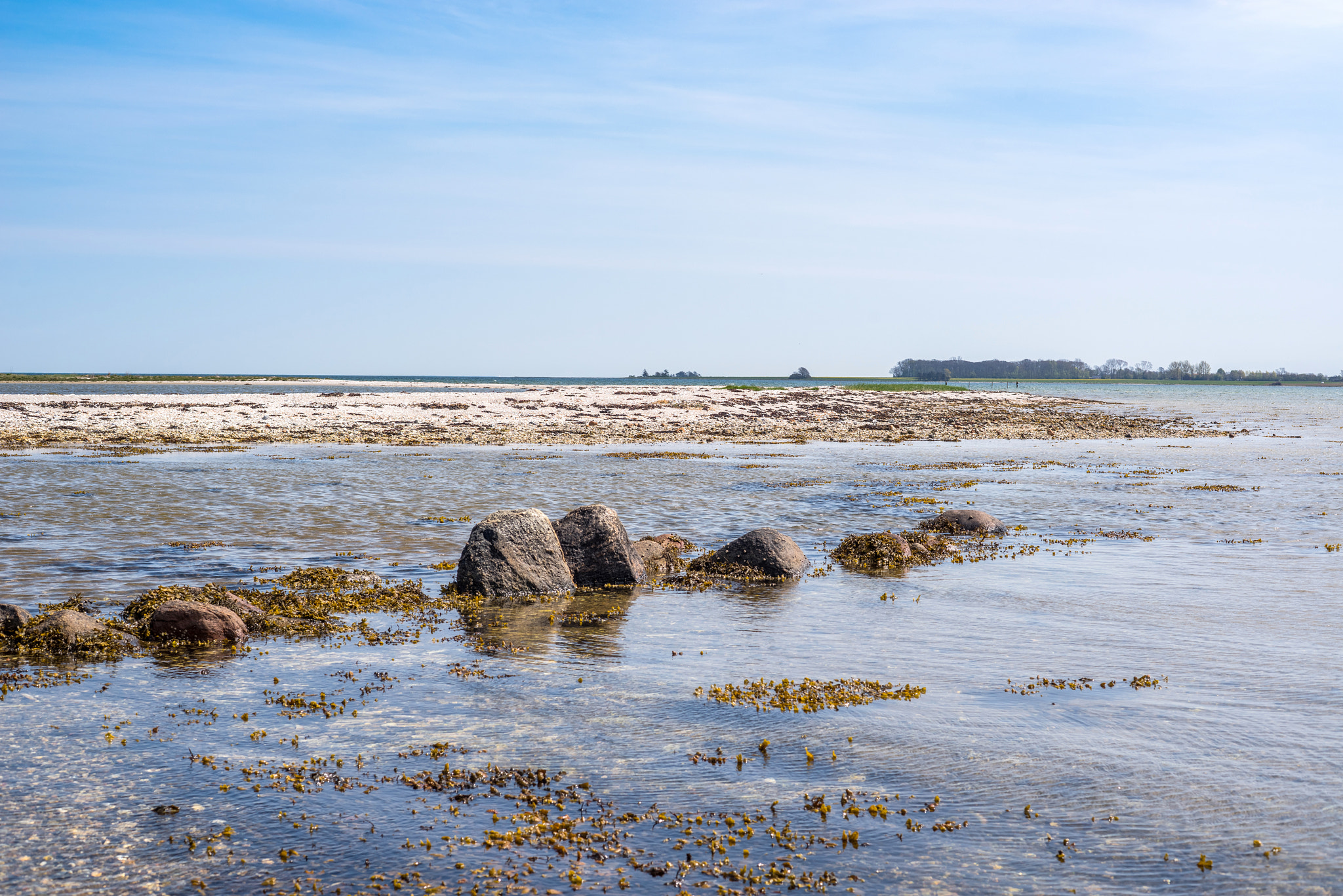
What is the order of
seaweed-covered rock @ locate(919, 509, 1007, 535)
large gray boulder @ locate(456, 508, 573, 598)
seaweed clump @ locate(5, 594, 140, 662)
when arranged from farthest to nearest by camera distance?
seaweed-covered rock @ locate(919, 509, 1007, 535)
large gray boulder @ locate(456, 508, 573, 598)
seaweed clump @ locate(5, 594, 140, 662)

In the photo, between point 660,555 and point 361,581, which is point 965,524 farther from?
point 361,581

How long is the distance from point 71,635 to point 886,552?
1430cm

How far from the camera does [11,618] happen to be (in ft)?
39.8

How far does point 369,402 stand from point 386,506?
153 feet

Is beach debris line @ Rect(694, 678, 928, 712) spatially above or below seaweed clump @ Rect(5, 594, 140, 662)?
below

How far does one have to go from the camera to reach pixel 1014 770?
8.52 meters

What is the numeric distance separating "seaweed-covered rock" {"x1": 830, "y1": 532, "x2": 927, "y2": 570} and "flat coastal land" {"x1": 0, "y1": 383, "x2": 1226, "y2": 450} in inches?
1238

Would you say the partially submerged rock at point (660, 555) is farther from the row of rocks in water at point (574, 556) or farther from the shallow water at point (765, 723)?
the shallow water at point (765, 723)

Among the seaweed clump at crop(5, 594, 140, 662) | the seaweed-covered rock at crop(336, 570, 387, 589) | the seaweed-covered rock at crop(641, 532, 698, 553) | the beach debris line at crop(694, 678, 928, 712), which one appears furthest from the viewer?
the seaweed-covered rock at crop(641, 532, 698, 553)

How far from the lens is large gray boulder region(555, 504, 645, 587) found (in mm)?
16859

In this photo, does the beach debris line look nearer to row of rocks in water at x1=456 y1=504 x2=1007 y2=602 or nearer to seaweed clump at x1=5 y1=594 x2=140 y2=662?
row of rocks in water at x1=456 y1=504 x2=1007 y2=602

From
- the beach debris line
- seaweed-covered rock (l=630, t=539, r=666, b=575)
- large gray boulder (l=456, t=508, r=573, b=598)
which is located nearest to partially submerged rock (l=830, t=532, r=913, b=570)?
seaweed-covered rock (l=630, t=539, r=666, b=575)

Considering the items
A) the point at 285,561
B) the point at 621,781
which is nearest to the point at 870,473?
the point at 285,561

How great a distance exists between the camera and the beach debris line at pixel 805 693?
10.3 metres
